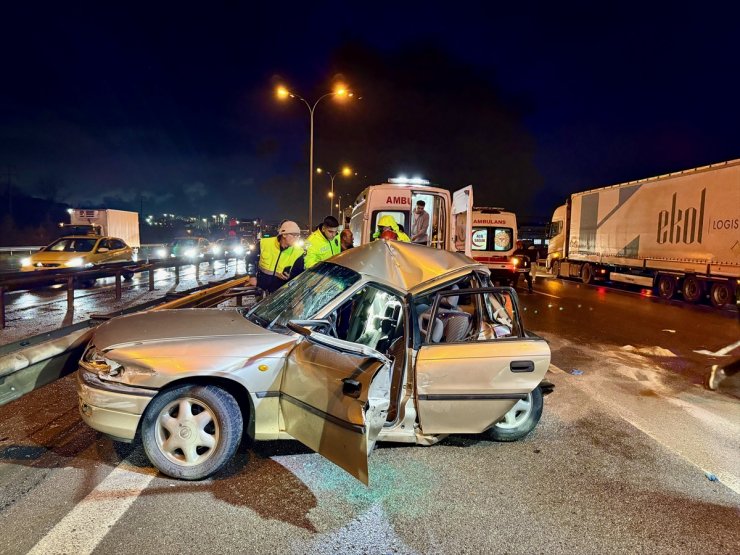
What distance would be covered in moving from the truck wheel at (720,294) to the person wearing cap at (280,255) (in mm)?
12625

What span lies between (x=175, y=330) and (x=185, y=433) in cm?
76

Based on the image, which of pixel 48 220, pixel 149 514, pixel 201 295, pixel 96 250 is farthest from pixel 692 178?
pixel 48 220

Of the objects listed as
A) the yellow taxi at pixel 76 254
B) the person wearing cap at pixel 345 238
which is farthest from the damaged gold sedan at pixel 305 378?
the yellow taxi at pixel 76 254

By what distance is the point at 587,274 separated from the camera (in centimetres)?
2102

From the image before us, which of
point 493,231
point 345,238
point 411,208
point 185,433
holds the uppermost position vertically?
point 411,208

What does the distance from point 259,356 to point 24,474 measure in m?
1.81

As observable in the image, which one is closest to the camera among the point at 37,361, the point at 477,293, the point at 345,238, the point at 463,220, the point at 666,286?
the point at 37,361

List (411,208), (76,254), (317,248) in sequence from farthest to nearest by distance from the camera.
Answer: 1. (76,254)
2. (411,208)
3. (317,248)

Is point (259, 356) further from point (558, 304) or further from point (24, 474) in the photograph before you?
point (558, 304)

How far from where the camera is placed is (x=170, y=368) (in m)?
3.30

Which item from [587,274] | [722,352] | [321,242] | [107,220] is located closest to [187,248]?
[107,220]

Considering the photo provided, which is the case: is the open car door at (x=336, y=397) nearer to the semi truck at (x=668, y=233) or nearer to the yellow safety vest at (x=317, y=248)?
the yellow safety vest at (x=317, y=248)

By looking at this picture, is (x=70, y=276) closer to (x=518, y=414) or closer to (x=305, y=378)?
(x=305, y=378)

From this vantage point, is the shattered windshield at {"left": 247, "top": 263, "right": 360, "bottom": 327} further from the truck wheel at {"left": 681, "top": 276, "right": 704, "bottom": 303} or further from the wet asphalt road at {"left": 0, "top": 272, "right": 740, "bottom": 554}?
the truck wheel at {"left": 681, "top": 276, "right": 704, "bottom": 303}
